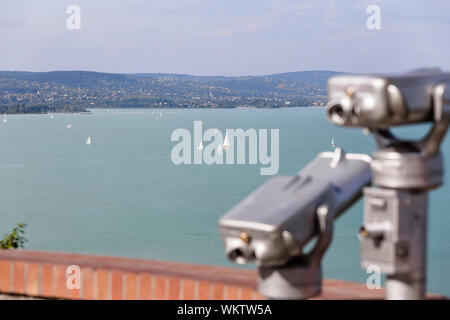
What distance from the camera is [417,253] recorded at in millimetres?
1550

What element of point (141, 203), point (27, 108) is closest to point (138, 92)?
point (27, 108)

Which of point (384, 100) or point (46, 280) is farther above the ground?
point (384, 100)

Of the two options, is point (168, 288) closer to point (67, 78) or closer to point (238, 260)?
point (238, 260)

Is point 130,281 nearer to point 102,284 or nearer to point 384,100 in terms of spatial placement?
point 102,284

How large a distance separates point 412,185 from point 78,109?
5433 inches

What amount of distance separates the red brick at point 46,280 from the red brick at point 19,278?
9cm

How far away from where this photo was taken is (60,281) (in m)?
2.64

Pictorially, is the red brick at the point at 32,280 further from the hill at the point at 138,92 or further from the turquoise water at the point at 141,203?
the hill at the point at 138,92

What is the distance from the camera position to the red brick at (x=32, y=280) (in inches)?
106

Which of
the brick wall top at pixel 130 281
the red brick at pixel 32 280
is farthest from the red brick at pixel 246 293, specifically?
the red brick at pixel 32 280

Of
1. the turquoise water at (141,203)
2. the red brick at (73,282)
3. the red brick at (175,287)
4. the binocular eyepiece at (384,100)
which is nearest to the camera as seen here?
the binocular eyepiece at (384,100)

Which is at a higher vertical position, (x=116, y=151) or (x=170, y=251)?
(x=116, y=151)

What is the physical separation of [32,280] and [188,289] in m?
0.66
